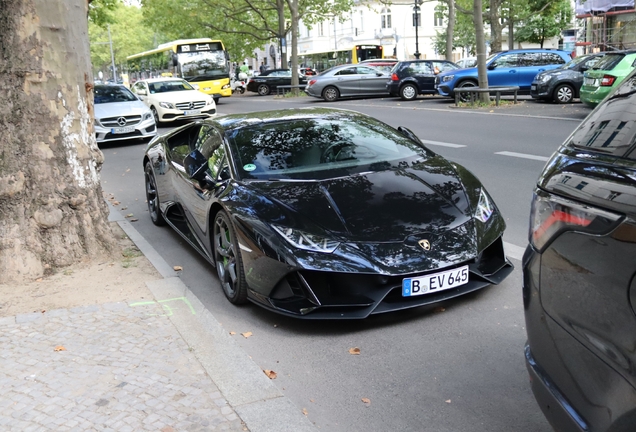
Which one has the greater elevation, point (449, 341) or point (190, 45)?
point (190, 45)

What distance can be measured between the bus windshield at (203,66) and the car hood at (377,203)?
101ft

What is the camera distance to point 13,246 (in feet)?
19.1

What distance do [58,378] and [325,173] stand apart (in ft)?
7.97

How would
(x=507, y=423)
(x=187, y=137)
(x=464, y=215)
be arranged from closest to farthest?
1. (x=507, y=423)
2. (x=464, y=215)
3. (x=187, y=137)

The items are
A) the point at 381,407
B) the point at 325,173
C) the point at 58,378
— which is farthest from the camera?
the point at 325,173

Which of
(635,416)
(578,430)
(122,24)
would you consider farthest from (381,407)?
(122,24)

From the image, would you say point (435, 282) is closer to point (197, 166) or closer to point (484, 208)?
point (484, 208)

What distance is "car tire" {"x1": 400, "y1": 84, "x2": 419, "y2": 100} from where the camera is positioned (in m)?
27.5

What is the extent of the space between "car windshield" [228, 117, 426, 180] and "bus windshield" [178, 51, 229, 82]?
29.8 meters

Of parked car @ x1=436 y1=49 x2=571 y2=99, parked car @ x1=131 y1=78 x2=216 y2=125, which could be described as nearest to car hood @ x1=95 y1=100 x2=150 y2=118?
parked car @ x1=131 y1=78 x2=216 y2=125

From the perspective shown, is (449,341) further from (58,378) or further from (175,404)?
(58,378)

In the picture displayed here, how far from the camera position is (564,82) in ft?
68.7

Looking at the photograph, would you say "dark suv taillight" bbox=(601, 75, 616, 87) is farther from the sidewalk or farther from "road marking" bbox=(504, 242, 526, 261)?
the sidewalk

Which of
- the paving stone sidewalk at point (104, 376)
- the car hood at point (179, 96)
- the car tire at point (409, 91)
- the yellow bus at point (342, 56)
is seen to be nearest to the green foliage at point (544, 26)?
the yellow bus at point (342, 56)
